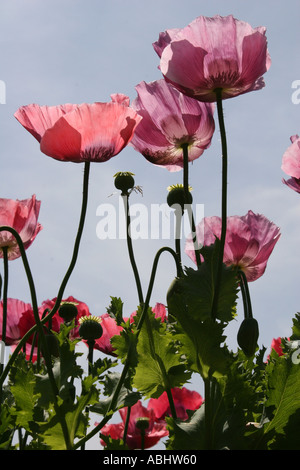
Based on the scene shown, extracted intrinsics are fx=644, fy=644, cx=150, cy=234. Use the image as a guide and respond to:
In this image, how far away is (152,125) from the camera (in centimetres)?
102

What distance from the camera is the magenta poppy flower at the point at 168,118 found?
1.01 m

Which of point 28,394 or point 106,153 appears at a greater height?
point 106,153

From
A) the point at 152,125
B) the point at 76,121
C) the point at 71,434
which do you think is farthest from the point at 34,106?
the point at 71,434

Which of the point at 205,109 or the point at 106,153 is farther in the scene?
the point at 205,109

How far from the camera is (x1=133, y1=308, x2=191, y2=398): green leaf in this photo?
85cm

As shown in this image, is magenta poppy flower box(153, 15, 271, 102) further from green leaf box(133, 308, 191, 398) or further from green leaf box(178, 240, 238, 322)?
green leaf box(133, 308, 191, 398)

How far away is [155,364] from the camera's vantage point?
0.86m

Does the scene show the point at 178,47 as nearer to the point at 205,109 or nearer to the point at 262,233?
the point at 205,109

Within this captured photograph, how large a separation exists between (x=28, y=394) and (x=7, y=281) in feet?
1.04

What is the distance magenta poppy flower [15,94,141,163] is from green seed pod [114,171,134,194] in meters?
0.28

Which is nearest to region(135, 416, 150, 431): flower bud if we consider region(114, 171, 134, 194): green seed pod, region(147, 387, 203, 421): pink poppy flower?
region(147, 387, 203, 421): pink poppy flower
